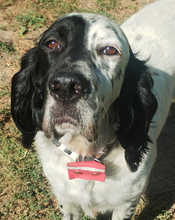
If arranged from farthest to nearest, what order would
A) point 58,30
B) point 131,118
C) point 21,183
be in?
point 21,183, point 131,118, point 58,30

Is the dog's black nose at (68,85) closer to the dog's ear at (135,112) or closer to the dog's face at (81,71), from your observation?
the dog's face at (81,71)

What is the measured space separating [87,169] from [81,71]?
878mm

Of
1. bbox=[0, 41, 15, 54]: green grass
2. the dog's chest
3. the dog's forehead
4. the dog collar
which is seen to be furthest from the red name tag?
bbox=[0, 41, 15, 54]: green grass

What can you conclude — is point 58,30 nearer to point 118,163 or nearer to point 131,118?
point 131,118

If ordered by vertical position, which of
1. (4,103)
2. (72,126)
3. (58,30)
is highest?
(58,30)

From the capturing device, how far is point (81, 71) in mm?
1700

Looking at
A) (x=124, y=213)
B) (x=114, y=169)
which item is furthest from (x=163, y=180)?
(x=114, y=169)

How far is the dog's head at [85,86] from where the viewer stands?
5.55 ft

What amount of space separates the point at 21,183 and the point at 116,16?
148 inches

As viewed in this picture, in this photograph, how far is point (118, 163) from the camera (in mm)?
2338

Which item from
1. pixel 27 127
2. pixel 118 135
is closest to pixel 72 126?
pixel 118 135

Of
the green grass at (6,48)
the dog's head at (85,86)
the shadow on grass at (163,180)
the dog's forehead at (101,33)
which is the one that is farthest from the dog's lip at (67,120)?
the green grass at (6,48)

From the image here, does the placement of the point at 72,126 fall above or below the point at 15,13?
above

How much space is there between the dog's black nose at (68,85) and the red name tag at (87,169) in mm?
759
